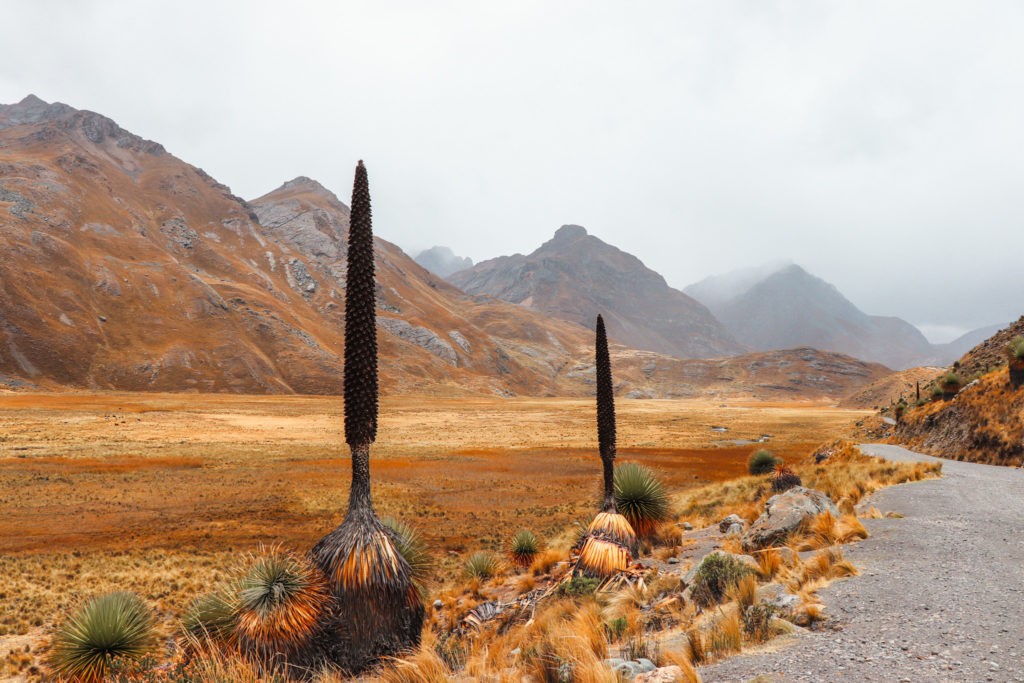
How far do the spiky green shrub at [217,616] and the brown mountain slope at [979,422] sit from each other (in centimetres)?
2363

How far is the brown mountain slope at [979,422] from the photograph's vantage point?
59.5 feet

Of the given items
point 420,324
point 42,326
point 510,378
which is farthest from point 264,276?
point 510,378

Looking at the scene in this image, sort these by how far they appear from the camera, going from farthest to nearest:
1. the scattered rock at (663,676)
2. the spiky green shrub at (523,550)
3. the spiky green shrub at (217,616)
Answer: the spiky green shrub at (523,550) < the spiky green shrub at (217,616) < the scattered rock at (663,676)

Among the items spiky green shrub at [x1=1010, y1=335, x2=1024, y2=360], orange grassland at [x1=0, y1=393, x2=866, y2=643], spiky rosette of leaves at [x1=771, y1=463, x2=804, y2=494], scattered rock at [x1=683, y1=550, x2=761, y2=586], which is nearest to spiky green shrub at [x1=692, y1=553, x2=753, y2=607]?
scattered rock at [x1=683, y1=550, x2=761, y2=586]

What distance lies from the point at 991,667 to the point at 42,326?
138724 mm

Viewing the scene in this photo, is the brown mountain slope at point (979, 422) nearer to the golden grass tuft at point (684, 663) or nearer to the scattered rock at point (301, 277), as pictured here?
the golden grass tuft at point (684, 663)

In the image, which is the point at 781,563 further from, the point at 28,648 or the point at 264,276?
the point at 264,276

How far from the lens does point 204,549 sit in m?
18.0

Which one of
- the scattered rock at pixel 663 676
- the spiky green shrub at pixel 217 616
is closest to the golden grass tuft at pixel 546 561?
the spiky green shrub at pixel 217 616

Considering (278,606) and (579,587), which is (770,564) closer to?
(579,587)

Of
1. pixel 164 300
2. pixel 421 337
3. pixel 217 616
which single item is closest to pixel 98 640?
pixel 217 616

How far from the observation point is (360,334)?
8531 mm

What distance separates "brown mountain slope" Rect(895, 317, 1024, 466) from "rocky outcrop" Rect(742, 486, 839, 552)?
11700 millimetres

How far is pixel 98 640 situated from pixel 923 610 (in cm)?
1251
